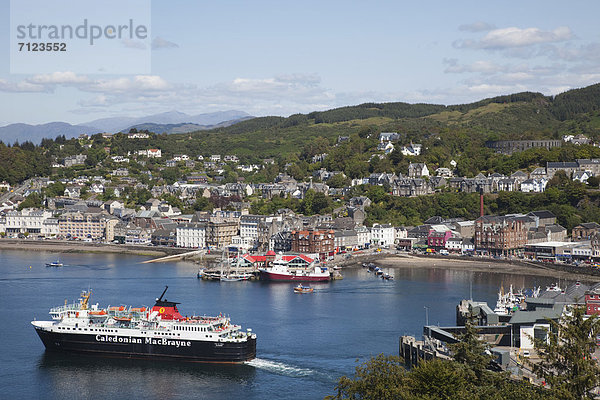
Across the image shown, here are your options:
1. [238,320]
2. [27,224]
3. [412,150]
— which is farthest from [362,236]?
[27,224]

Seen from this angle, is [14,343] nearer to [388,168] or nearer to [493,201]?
[493,201]

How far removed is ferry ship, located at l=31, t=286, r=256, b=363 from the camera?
21.9 m

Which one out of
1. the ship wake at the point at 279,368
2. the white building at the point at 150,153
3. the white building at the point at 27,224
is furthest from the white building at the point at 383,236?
the white building at the point at 150,153

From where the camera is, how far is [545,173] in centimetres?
5494

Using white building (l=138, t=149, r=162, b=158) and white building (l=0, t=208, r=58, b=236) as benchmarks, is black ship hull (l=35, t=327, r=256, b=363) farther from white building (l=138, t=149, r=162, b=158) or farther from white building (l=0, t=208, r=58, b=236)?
white building (l=138, t=149, r=162, b=158)

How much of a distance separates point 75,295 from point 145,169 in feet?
137

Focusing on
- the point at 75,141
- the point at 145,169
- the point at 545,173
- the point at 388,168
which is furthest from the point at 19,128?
the point at 545,173

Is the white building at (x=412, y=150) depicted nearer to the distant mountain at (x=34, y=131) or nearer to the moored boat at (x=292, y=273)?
the moored boat at (x=292, y=273)

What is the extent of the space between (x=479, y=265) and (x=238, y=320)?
17.8m

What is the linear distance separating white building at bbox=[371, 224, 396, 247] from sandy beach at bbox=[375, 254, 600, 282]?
376cm

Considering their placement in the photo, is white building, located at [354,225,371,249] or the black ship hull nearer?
→ the black ship hull

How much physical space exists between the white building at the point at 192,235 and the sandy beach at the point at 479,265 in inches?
455

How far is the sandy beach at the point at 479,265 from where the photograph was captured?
37188mm

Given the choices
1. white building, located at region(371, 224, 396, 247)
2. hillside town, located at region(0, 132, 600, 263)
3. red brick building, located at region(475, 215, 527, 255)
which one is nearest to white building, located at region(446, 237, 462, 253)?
hillside town, located at region(0, 132, 600, 263)
